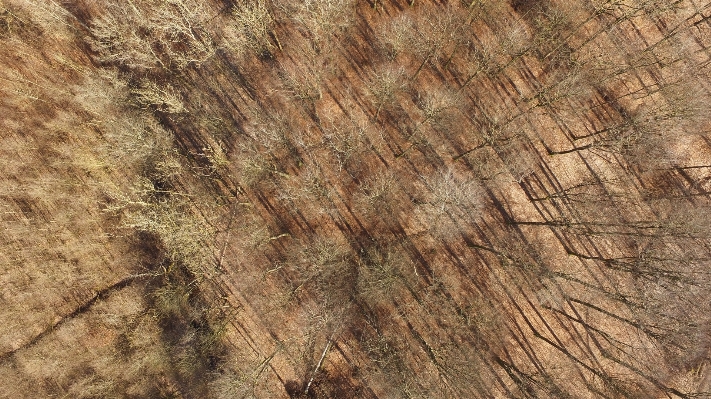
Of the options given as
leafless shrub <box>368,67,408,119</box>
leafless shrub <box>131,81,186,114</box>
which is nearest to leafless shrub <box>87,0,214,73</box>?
leafless shrub <box>131,81,186,114</box>

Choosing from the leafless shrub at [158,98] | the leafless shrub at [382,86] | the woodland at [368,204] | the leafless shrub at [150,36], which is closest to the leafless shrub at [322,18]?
the woodland at [368,204]

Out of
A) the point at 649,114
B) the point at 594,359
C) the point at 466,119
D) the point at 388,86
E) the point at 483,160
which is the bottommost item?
the point at 594,359

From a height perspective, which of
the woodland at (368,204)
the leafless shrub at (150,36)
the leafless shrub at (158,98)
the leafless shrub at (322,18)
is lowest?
the woodland at (368,204)

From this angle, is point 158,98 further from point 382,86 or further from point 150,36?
point 382,86

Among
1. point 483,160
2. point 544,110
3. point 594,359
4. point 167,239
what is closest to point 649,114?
point 544,110

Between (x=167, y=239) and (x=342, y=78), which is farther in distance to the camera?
(x=342, y=78)

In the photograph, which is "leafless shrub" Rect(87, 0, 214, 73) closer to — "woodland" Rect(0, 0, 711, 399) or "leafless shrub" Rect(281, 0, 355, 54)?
"woodland" Rect(0, 0, 711, 399)

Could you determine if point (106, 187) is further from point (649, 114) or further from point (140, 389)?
point (649, 114)

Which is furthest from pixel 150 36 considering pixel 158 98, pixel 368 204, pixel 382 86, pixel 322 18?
pixel 368 204

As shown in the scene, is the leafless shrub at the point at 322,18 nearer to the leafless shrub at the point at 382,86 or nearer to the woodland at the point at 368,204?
the woodland at the point at 368,204
